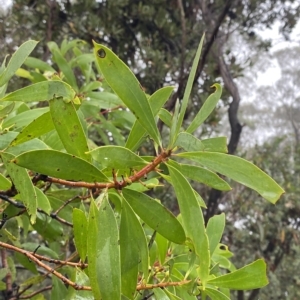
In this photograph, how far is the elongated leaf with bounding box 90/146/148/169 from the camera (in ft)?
1.30

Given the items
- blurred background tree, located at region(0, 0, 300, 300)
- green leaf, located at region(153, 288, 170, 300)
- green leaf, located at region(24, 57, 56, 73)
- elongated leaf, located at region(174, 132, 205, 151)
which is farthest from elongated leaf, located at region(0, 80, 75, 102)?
blurred background tree, located at region(0, 0, 300, 300)

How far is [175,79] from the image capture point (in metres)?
2.13

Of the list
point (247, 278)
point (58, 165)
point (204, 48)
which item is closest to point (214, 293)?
point (247, 278)

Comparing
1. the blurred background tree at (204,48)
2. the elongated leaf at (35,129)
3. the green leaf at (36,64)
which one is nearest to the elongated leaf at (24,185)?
the elongated leaf at (35,129)

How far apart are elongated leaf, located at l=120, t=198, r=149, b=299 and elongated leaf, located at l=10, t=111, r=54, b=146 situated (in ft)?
0.39

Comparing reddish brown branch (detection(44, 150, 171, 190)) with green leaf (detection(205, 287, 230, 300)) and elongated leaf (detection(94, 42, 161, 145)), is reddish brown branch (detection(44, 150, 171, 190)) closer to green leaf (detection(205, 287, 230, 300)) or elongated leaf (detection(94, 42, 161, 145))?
elongated leaf (detection(94, 42, 161, 145))

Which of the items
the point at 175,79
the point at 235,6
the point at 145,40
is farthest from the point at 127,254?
the point at 235,6

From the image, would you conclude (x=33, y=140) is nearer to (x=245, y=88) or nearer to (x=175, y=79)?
(x=175, y=79)

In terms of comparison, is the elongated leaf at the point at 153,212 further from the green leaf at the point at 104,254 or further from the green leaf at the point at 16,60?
the green leaf at the point at 16,60

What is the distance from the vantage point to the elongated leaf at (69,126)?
1.31 feet

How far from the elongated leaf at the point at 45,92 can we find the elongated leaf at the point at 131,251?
134mm

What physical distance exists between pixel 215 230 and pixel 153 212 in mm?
220

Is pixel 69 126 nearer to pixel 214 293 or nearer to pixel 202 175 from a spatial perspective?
pixel 202 175

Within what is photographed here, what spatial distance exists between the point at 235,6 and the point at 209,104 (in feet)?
7.51
